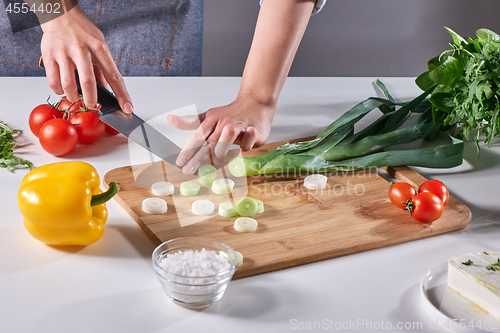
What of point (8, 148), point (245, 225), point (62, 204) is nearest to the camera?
point (62, 204)

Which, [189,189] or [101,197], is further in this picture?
[189,189]

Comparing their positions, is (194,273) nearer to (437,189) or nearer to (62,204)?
(62,204)

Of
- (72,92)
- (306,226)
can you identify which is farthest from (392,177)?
(72,92)

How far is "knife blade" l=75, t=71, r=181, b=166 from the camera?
4.20 ft

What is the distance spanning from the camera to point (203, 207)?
1.13 metres

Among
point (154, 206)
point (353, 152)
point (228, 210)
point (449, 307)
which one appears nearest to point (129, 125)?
point (154, 206)

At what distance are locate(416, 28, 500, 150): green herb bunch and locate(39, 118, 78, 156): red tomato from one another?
43.3 inches

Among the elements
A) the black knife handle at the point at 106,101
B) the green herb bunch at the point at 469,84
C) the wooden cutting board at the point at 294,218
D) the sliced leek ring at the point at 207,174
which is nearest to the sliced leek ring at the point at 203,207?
the wooden cutting board at the point at 294,218

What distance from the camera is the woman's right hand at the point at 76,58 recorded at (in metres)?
1.24

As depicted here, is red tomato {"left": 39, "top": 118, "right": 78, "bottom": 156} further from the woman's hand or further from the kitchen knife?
the woman's hand

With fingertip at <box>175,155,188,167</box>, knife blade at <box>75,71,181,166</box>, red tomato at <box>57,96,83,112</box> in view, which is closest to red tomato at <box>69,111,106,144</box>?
red tomato at <box>57,96,83,112</box>

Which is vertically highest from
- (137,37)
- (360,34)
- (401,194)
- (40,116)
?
(137,37)

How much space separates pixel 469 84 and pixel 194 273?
1.04m

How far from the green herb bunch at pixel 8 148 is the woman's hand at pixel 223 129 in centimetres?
45
